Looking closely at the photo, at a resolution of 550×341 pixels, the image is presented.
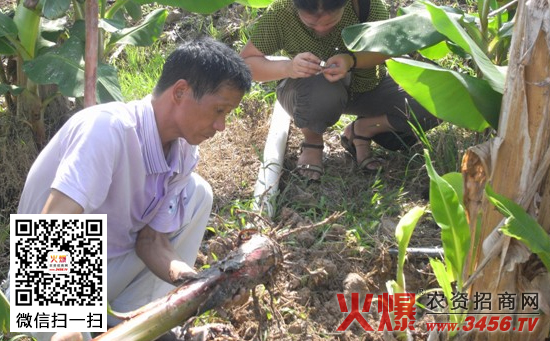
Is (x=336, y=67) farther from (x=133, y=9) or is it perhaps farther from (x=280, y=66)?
(x=133, y=9)

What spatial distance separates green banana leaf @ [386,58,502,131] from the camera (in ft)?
8.57

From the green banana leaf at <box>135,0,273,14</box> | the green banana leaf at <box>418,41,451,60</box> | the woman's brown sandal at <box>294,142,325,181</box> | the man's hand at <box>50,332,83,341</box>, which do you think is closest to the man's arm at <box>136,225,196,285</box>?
the man's hand at <box>50,332,83,341</box>

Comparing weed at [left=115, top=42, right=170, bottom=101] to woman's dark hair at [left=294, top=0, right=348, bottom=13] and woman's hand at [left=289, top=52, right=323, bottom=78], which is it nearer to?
woman's hand at [left=289, top=52, right=323, bottom=78]

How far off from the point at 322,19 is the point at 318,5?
9 cm

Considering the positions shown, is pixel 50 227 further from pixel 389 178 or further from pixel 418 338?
pixel 389 178

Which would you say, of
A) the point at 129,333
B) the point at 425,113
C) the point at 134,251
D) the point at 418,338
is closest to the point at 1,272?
the point at 134,251

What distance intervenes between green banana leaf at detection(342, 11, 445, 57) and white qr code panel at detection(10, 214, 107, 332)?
149 cm

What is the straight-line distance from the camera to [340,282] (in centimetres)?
328

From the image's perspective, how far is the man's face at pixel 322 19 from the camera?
3596mm

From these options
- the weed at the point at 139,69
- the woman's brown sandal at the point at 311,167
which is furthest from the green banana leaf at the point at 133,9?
the woman's brown sandal at the point at 311,167

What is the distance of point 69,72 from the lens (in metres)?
3.71

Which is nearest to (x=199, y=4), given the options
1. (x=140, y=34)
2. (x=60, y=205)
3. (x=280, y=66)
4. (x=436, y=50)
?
(x=140, y=34)

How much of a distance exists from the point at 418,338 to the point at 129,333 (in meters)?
1.10

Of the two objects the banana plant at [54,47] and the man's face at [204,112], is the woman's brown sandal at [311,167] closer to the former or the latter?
the banana plant at [54,47]
